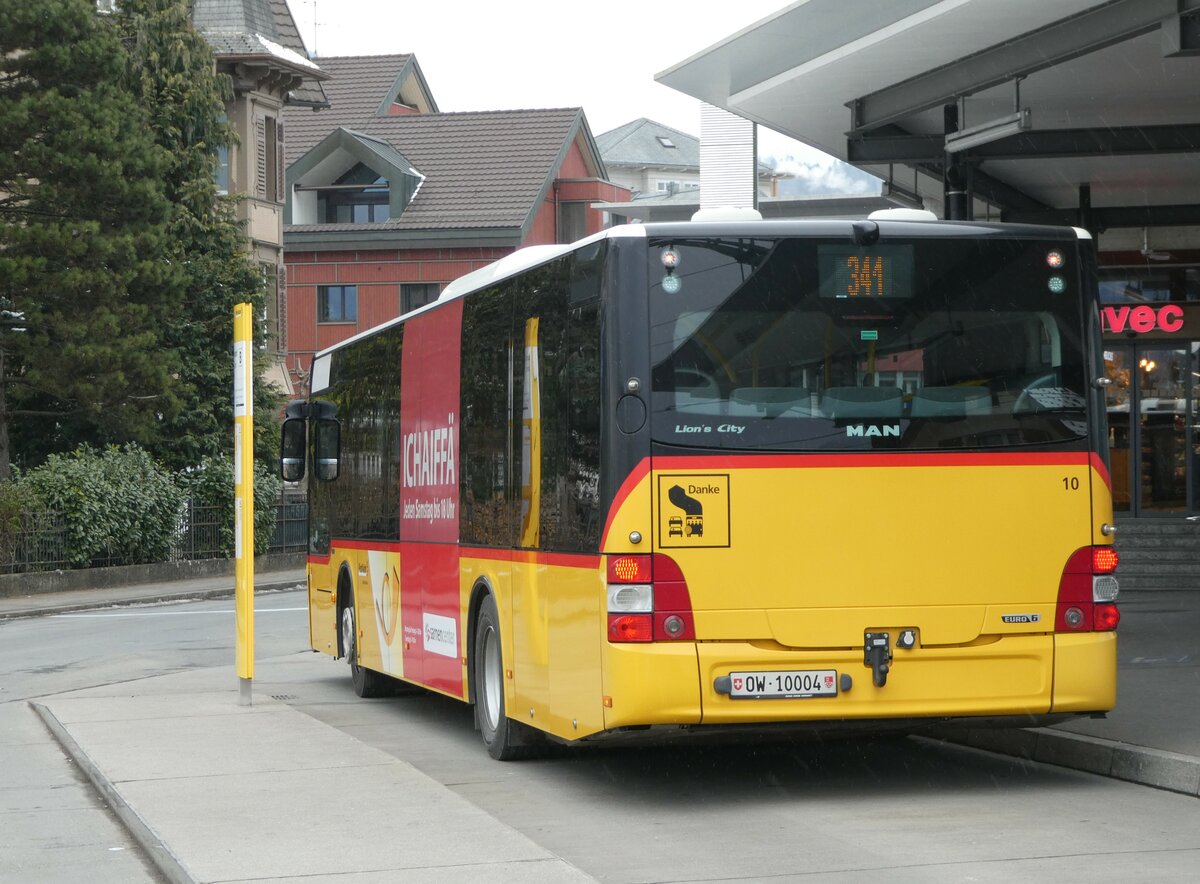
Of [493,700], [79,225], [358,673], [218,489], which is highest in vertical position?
[79,225]

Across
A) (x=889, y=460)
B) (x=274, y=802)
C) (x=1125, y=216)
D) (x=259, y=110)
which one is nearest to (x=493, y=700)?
(x=274, y=802)

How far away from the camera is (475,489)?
12008mm

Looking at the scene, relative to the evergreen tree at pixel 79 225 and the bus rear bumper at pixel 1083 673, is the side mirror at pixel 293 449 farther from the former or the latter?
the evergreen tree at pixel 79 225

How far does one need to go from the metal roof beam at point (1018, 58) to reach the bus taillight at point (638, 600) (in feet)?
18.5

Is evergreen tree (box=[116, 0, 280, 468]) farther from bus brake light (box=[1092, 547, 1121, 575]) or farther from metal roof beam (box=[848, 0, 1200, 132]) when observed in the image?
bus brake light (box=[1092, 547, 1121, 575])

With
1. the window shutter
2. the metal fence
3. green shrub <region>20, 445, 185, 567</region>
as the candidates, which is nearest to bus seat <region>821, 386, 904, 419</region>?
the metal fence

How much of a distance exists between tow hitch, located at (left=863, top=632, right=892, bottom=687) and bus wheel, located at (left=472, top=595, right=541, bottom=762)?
2.54m

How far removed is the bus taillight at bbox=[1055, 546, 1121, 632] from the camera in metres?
9.81

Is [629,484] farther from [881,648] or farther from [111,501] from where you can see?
[111,501]

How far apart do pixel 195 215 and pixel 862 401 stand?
33574mm

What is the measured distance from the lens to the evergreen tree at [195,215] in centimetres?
3975

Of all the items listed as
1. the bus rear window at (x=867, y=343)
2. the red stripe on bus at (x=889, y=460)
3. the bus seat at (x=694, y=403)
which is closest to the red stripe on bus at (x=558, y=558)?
the red stripe on bus at (x=889, y=460)

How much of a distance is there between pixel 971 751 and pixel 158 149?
27.1 meters

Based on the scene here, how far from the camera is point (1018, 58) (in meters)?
14.7
